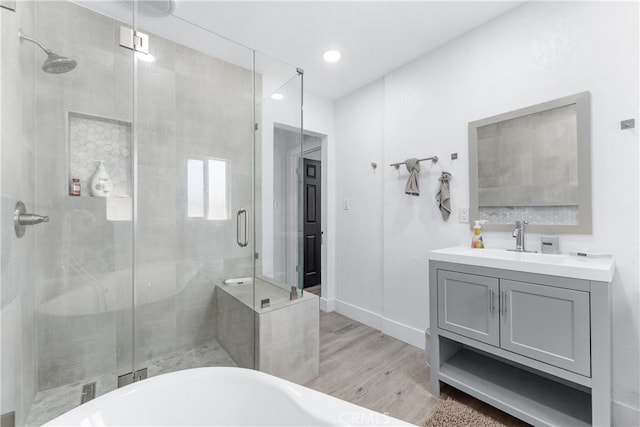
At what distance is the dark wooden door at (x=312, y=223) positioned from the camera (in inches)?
140

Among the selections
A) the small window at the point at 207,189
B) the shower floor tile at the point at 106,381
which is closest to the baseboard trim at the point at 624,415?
the shower floor tile at the point at 106,381

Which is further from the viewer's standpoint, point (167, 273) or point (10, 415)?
point (167, 273)

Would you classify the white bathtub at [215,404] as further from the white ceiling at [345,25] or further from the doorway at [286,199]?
the white ceiling at [345,25]

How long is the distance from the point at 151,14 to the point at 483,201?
8.56 ft

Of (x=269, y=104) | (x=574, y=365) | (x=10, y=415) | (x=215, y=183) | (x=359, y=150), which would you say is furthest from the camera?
(x=359, y=150)

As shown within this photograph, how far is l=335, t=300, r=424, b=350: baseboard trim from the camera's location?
7.44 ft

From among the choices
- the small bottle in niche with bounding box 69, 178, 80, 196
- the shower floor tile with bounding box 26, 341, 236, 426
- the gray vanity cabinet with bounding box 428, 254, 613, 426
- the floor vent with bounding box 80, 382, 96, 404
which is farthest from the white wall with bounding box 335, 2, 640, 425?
the small bottle in niche with bounding box 69, 178, 80, 196

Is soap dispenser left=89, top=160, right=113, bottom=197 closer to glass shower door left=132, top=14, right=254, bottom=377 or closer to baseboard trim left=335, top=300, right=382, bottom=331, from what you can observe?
glass shower door left=132, top=14, right=254, bottom=377

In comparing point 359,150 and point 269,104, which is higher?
point 269,104

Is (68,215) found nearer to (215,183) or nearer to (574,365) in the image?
(215,183)

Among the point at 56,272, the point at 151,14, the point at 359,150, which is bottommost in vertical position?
the point at 56,272

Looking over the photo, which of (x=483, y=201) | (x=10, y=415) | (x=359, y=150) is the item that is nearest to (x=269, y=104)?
(x=359, y=150)

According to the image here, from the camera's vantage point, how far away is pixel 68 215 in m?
1.64

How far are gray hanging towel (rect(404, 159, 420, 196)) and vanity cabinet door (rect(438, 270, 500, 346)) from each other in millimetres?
814
